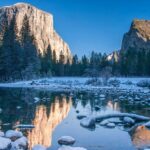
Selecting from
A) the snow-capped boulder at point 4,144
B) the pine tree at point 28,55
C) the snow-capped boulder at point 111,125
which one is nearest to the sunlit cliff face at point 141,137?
the snow-capped boulder at point 111,125

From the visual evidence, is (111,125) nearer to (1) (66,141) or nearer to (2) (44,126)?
(2) (44,126)

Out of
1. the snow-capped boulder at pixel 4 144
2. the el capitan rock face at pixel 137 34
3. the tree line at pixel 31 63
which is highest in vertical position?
the el capitan rock face at pixel 137 34

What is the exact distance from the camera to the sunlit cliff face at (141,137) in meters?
12.8

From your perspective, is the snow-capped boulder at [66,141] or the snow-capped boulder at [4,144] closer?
the snow-capped boulder at [4,144]

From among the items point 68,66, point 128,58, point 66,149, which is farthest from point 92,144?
point 68,66

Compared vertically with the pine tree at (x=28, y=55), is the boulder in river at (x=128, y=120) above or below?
below

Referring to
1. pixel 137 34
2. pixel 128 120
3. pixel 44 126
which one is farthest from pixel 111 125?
pixel 137 34

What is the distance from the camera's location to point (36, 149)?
1058 cm

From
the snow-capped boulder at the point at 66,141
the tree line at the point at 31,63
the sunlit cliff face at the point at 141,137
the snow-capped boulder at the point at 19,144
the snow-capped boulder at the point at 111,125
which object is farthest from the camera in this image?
the tree line at the point at 31,63

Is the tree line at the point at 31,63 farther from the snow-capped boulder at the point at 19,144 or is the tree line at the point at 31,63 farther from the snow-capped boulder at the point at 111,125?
the snow-capped boulder at the point at 19,144

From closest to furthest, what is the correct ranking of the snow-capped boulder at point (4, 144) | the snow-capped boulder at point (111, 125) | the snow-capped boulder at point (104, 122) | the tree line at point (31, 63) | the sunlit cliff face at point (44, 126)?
the snow-capped boulder at point (4, 144) < the sunlit cliff face at point (44, 126) < the snow-capped boulder at point (111, 125) < the snow-capped boulder at point (104, 122) < the tree line at point (31, 63)

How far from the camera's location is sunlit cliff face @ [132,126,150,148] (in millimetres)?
12816

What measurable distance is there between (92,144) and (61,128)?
3.56m

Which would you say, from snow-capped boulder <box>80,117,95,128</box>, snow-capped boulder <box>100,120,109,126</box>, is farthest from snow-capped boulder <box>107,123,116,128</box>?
snow-capped boulder <box>80,117,95,128</box>
